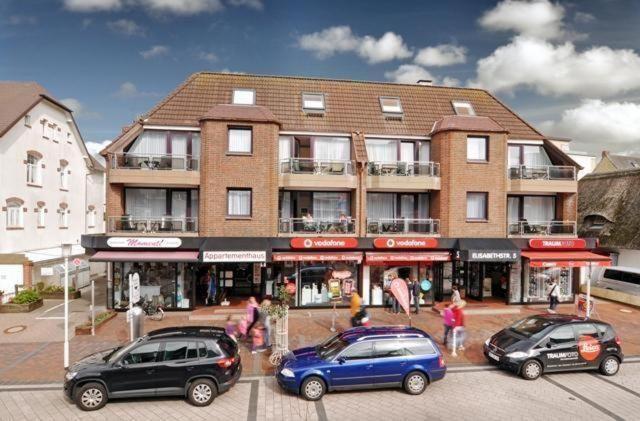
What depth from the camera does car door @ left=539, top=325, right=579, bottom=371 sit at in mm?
10945

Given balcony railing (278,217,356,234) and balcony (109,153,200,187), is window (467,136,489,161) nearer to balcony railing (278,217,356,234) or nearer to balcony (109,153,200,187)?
balcony railing (278,217,356,234)

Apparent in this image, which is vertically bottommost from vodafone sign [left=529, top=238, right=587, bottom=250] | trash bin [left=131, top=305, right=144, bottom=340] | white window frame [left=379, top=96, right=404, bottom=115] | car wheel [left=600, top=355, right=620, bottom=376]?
car wheel [left=600, top=355, right=620, bottom=376]

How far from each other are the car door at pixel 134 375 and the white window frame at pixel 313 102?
47.6 ft

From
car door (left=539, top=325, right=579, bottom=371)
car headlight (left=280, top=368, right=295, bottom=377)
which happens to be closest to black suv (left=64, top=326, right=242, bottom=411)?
car headlight (left=280, top=368, right=295, bottom=377)

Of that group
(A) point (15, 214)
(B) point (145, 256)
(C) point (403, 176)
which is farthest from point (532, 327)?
(A) point (15, 214)

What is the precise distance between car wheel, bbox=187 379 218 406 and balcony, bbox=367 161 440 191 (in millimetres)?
11891

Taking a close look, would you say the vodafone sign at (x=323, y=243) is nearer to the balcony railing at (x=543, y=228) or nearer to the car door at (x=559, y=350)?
the balcony railing at (x=543, y=228)

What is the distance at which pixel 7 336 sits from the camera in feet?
47.4

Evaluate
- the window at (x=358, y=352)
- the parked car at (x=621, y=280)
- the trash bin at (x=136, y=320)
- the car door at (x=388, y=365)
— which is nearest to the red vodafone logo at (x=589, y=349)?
the car door at (x=388, y=365)

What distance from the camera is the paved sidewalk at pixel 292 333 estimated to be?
1148 cm

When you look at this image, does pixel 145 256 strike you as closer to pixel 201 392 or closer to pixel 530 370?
pixel 201 392

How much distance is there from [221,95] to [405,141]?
975 centimetres

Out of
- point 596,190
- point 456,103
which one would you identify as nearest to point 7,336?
point 456,103

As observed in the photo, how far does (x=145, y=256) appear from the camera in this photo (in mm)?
16781
